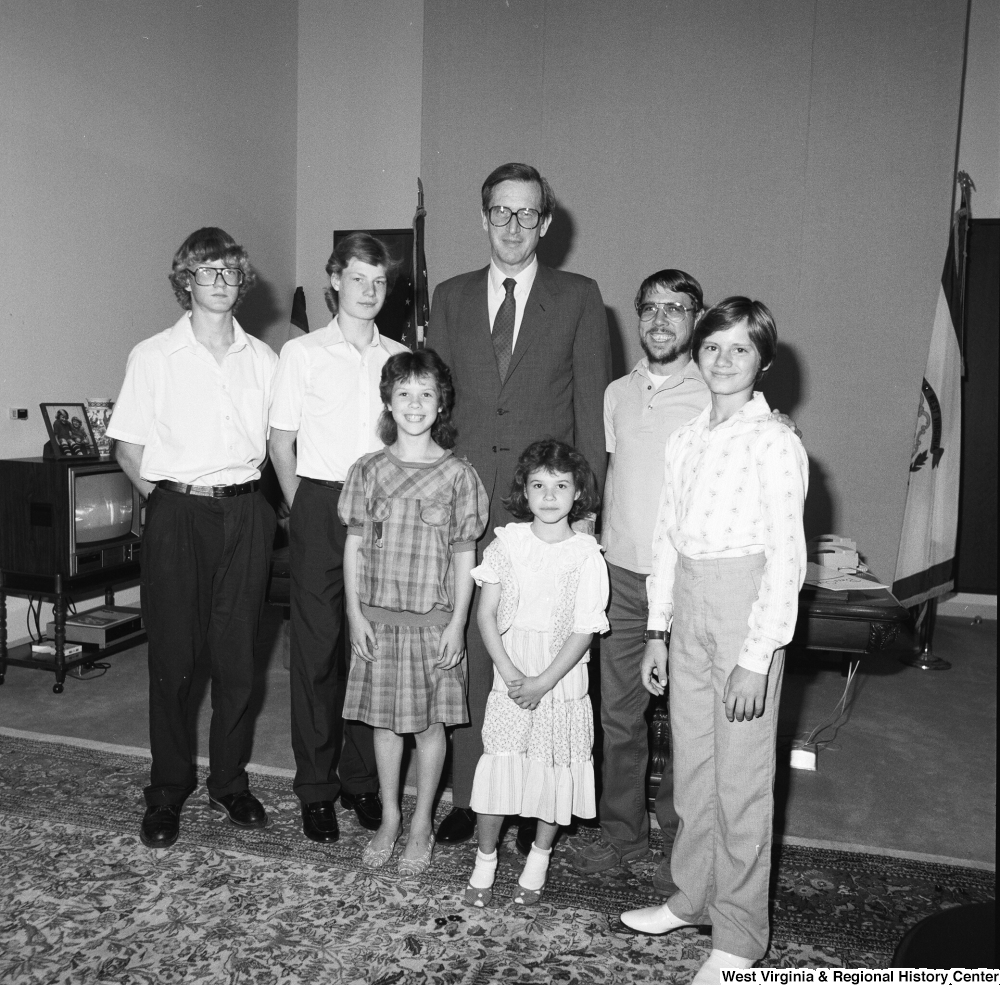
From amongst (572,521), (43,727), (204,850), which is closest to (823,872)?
(572,521)

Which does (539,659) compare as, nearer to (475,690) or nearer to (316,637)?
(475,690)

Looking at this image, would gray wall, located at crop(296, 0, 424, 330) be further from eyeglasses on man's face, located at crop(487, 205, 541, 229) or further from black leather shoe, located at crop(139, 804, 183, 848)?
black leather shoe, located at crop(139, 804, 183, 848)

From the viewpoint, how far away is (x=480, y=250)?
4.48 metres

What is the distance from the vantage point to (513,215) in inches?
87.8

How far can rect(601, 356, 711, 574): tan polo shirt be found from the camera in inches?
85.7

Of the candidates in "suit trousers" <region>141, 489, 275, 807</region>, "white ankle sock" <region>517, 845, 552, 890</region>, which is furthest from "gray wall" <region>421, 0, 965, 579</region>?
"white ankle sock" <region>517, 845, 552, 890</region>

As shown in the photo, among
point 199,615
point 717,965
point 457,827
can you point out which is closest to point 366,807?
point 457,827

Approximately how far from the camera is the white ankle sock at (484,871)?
6.93 ft

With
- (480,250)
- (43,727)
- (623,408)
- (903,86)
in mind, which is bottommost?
(43,727)

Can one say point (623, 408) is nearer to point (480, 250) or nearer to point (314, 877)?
point (314, 877)

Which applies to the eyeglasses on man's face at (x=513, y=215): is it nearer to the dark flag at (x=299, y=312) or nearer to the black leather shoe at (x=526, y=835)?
the black leather shoe at (x=526, y=835)

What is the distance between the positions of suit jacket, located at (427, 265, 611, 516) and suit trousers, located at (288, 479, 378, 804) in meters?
0.41

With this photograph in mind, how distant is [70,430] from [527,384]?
2648mm

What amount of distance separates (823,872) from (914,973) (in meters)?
1.15
